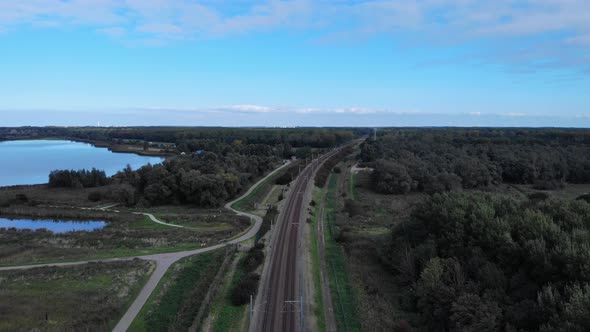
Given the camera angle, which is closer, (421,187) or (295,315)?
(295,315)

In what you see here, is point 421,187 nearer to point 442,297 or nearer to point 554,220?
point 554,220

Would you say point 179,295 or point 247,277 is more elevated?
point 247,277

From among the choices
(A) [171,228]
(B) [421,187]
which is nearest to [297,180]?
(B) [421,187]

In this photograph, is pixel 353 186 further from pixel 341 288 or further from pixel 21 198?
pixel 21 198

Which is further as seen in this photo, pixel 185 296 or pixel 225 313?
pixel 185 296

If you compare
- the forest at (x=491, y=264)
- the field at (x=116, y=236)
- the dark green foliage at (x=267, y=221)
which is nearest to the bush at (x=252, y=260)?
the dark green foliage at (x=267, y=221)

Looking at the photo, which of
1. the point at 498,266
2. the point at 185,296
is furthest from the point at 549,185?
the point at 185,296
